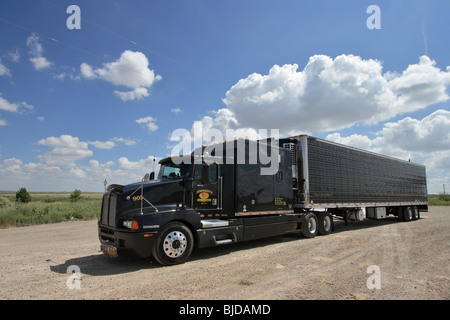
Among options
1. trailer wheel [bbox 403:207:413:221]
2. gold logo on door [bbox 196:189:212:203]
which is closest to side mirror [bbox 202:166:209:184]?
gold logo on door [bbox 196:189:212:203]

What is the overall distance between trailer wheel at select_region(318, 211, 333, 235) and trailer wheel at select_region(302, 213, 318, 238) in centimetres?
28

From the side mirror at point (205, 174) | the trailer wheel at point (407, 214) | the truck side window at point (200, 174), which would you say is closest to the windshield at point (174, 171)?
the truck side window at point (200, 174)

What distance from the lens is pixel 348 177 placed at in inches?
507

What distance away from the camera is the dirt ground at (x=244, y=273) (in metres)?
4.70

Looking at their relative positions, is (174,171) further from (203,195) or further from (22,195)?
(22,195)

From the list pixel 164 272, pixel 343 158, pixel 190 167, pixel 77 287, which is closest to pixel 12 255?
pixel 77 287

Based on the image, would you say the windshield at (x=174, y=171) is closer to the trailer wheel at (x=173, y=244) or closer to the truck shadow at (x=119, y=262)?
the trailer wheel at (x=173, y=244)

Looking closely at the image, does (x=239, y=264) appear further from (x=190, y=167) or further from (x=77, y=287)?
(x=77, y=287)

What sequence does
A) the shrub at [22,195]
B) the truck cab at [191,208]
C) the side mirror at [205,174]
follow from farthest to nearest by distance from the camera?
the shrub at [22,195] < the side mirror at [205,174] < the truck cab at [191,208]

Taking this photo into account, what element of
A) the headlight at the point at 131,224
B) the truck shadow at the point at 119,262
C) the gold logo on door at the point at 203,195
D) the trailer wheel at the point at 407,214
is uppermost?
the gold logo on door at the point at 203,195

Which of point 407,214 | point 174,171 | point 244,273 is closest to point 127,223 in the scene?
point 174,171

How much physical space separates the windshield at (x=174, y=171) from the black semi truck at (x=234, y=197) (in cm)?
3

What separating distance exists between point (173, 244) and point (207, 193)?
1.71m

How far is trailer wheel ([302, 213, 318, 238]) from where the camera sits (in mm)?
10617
